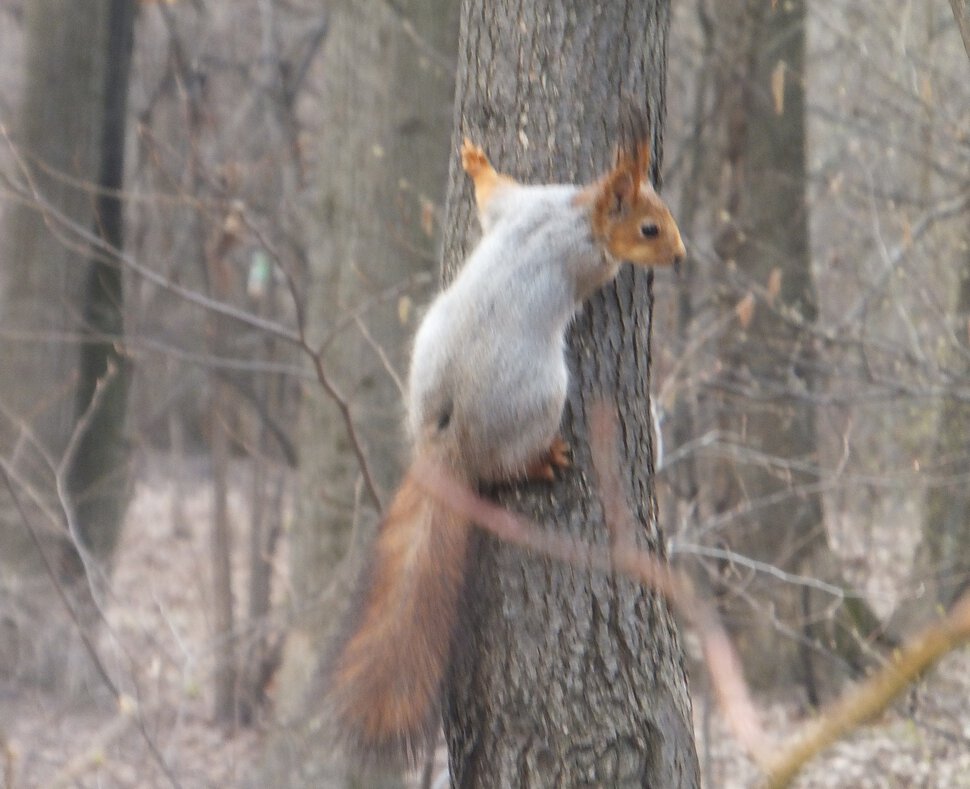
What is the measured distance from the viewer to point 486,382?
2379 millimetres

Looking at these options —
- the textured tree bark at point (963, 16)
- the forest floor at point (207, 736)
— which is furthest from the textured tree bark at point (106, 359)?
the textured tree bark at point (963, 16)

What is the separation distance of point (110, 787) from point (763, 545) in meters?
4.10

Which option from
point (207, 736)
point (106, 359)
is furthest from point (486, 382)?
point (106, 359)

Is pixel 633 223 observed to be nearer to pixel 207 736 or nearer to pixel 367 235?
pixel 367 235

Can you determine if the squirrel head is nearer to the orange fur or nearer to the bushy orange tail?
the orange fur

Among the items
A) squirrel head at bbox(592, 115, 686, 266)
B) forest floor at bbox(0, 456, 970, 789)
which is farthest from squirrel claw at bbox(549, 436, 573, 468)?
forest floor at bbox(0, 456, 970, 789)

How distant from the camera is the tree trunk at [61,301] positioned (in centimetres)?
717

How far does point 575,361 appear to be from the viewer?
2441 mm

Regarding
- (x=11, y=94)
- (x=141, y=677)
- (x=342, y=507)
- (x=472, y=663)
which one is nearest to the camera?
(x=472, y=663)

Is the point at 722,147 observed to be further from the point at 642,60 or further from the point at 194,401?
the point at 194,401

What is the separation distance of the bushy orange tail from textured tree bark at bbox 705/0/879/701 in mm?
4610

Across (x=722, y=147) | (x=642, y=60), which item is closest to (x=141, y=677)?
(x=722, y=147)

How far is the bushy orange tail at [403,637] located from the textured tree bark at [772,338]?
4610mm

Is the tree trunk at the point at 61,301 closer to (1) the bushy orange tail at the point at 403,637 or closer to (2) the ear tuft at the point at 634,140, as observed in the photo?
(1) the bushy orange tail at the point at 403,637
